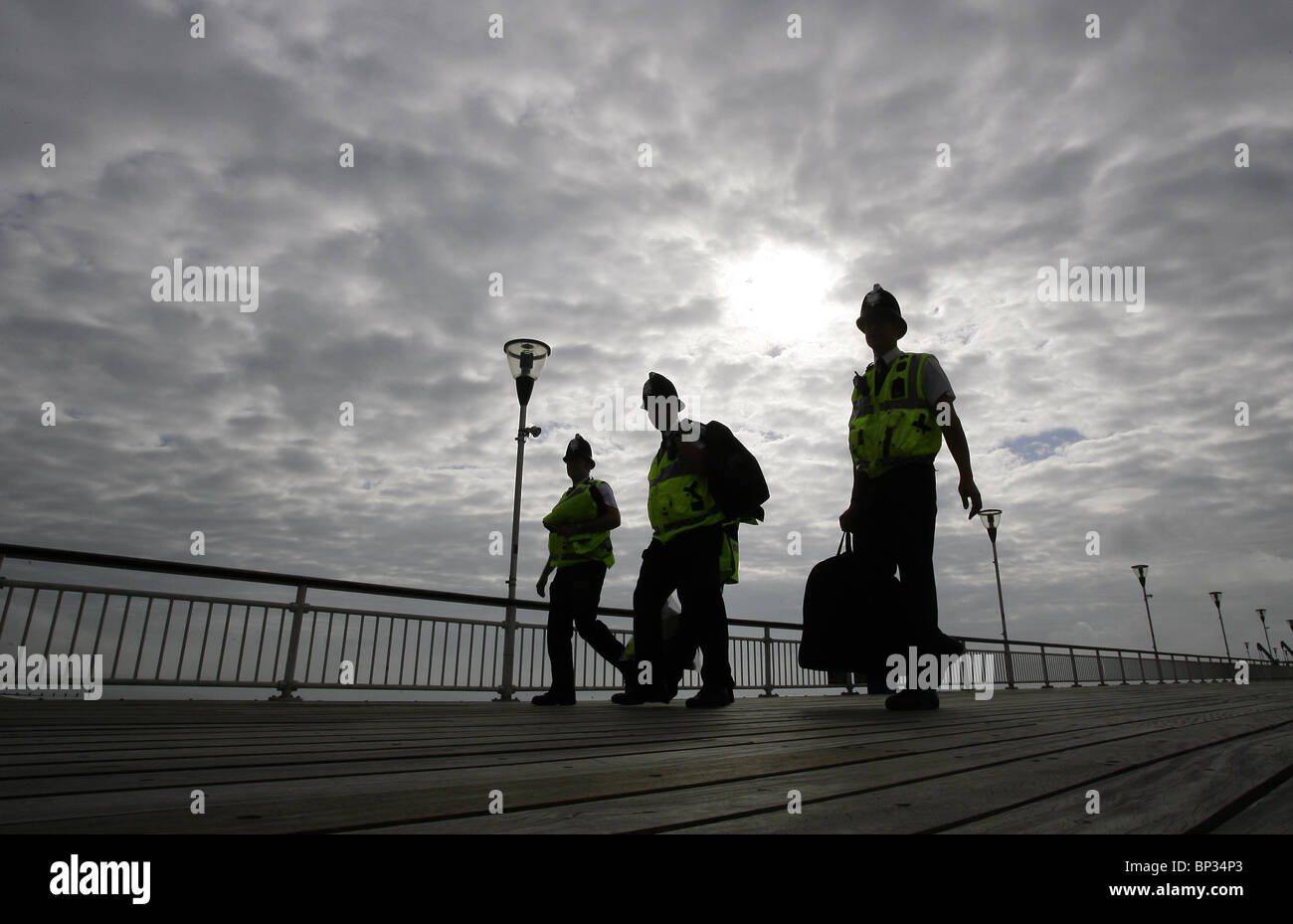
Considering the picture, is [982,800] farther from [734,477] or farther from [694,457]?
[694,457]

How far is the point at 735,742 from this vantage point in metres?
2.36

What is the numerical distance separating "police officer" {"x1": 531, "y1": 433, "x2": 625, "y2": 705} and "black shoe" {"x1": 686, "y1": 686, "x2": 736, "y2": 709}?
1261mm

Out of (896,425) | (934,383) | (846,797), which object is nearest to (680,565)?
(896,425)

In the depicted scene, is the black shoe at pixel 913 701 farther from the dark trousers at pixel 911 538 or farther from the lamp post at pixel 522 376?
the lamp post at pixel 522 376

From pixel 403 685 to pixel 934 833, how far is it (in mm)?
7278

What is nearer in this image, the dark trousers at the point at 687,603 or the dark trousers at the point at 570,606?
the dark trousers at the point at 687,603

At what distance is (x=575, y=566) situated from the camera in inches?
221

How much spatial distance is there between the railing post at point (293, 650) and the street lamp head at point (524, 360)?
356 cm

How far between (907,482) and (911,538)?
1.04ft

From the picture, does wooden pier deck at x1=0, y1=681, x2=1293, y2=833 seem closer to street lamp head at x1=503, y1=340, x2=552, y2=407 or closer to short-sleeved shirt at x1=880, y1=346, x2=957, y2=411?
short-sleeved shirt at x1=880, y1=346, x2=957, y2=411

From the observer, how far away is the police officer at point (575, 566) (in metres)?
5.46

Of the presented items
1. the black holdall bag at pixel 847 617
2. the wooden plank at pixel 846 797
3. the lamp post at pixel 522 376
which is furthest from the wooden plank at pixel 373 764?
the lamp post at pixel 522 376

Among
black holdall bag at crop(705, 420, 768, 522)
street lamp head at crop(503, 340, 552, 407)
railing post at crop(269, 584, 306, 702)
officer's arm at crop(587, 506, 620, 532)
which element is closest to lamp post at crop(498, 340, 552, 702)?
street lamp head at crop(503, 340, 552, 407)
